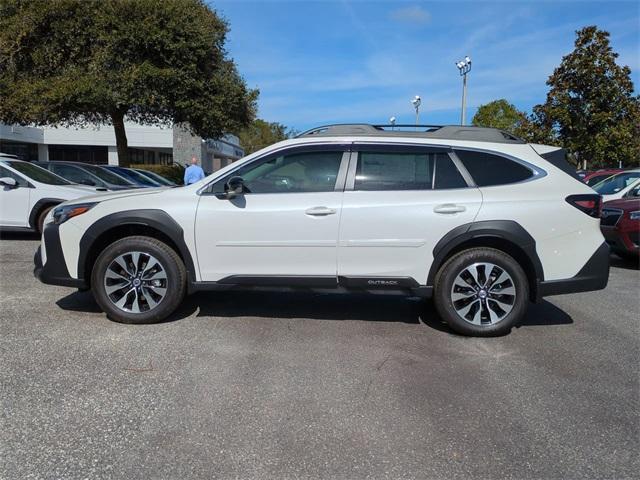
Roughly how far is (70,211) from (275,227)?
77.1 inches

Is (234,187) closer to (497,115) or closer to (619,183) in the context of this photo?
(619,183)

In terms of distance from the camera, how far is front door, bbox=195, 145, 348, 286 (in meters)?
4.62

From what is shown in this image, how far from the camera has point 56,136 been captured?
158ft

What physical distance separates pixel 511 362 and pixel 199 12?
1775cm

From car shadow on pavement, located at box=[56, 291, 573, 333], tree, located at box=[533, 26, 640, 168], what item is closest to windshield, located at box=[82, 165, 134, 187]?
car shadow on pavement, located at box=[56, 291, 573, 333]

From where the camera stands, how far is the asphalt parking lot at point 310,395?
8.94 feet

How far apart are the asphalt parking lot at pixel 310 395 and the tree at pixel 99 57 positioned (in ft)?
44.1

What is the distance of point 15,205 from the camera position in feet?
30.4

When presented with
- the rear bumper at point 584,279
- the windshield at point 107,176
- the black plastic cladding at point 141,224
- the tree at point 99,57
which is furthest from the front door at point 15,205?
the rear bumper at point 584,279

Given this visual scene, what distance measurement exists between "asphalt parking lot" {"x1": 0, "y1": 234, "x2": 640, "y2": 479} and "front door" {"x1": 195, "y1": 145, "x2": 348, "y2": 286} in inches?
22.6

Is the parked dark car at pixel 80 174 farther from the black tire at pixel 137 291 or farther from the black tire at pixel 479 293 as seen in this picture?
the black tire at pixel 479 293

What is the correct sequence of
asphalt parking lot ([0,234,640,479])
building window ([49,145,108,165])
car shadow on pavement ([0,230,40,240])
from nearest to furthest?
asphalt parking lot ([0,234,640,479]) < car shadow on pavement ([0,230,40,240]) < building window ([49,145,108,165])

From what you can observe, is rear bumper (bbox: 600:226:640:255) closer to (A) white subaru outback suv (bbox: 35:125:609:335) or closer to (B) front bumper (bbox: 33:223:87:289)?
(A) white subaru outback suv (bbox: 35:125:609:335)

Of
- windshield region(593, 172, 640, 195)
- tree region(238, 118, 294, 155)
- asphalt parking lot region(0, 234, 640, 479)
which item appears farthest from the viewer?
tree region(238, 118, 294, 155)
